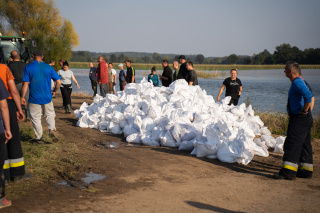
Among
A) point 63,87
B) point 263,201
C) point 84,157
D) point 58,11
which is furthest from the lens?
point 58,11

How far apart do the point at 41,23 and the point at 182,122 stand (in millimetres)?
29174

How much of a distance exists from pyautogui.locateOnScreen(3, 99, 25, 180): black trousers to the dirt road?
0.41 metres

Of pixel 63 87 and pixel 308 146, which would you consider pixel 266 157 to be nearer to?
pixel 308 146

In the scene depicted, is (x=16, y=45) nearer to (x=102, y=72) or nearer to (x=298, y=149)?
(x=102, y=72)

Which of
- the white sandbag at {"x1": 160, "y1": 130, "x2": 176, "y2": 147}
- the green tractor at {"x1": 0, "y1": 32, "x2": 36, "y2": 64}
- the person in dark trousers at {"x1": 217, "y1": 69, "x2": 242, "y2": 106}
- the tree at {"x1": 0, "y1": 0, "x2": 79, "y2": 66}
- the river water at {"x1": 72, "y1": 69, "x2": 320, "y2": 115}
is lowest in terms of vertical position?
the river water at {"x1": 72, "y1": 69, "x2": 320, "y2": 115}

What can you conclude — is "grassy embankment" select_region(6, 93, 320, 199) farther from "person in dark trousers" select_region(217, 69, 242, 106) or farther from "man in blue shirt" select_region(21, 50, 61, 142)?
"person in dark trousers" select_region(217, 69, 242, 106)

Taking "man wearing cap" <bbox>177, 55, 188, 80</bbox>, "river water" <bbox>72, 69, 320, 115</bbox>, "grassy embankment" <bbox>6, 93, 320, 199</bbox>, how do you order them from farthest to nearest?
"river water" <bbox>72, 69, 320, 115</bbox> < "man wearing cap" <bbox>177, 55, 188, 80</bbox> < "grassy embankment" <bbox>6, 93, 320, 199</bbox>

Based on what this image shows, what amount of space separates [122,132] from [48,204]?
473 cm

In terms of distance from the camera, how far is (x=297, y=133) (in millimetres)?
5254

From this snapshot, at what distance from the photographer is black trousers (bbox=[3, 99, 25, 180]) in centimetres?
439

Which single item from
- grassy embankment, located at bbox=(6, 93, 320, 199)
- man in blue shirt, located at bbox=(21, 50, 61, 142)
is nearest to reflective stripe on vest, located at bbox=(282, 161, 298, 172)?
grassy embankment, located at bbox=(6, 93, 320, 199)

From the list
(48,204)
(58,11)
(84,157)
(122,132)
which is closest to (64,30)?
(58,11)

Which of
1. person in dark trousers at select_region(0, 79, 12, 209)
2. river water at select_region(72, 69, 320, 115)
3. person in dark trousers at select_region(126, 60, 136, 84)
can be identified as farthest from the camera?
river water at select_region(72, 69, 320, 115)

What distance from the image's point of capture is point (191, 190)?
4570 mm
